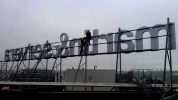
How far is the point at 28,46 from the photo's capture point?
122 ft

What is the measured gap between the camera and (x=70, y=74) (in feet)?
111

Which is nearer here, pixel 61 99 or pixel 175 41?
pixel 61 99

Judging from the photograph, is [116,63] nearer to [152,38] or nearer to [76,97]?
[152,38]

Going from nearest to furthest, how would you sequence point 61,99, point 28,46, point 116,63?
point 61,99 < point 116,63 < point 28,46

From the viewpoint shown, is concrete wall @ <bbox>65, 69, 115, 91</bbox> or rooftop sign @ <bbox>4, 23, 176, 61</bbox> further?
concrete wall @ <bbox>65, 69, 115, 91</bbox>

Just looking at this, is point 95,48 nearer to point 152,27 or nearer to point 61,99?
point 152,27

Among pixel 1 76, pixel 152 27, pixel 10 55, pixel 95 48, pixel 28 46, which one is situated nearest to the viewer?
pixel 152 27

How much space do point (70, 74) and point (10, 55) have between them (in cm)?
1145

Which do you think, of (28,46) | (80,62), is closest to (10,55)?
(28,46)

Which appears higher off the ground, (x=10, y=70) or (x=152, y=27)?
(x=152, y=27)

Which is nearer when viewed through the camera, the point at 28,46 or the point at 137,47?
the point at 137,47

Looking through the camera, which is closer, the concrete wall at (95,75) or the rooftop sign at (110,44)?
the rooftop sign at (110,44)

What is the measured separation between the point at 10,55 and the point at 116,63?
20802 mm

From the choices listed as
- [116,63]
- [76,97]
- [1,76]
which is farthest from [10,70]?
[76,97]
